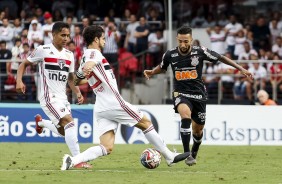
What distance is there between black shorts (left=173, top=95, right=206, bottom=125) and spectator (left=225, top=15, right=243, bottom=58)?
41.5 feet

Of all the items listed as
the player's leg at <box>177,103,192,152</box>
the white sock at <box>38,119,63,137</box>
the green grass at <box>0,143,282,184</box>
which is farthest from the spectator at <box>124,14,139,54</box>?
the player's leg at <box>177,103,192,152</box>

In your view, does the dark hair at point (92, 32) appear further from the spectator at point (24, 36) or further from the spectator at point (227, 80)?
the spectator at point (24, 36)

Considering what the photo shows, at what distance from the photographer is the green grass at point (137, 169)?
1344 centimetres

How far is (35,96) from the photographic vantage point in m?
28.1

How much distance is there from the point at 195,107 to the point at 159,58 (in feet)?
44.0

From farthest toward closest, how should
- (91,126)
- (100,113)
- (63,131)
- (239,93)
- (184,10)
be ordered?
(184,10)
(239,93)
(91,126)
(63,131)
(100,113)

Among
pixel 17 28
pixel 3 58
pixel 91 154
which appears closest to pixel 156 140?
pixel 91 154

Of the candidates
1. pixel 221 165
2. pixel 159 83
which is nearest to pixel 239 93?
pixel 159 83

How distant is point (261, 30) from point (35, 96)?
759 cm

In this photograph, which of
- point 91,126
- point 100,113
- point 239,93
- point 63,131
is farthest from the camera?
point 239,93

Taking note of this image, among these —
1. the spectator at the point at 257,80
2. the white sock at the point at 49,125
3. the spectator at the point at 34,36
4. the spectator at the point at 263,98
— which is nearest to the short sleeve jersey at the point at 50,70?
the white sock at the point at 49,125

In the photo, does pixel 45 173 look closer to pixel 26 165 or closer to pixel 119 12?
pixel 26 165

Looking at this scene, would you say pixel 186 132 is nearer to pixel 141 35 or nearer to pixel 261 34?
pixel 141 35

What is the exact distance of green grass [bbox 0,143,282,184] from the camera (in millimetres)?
13438
